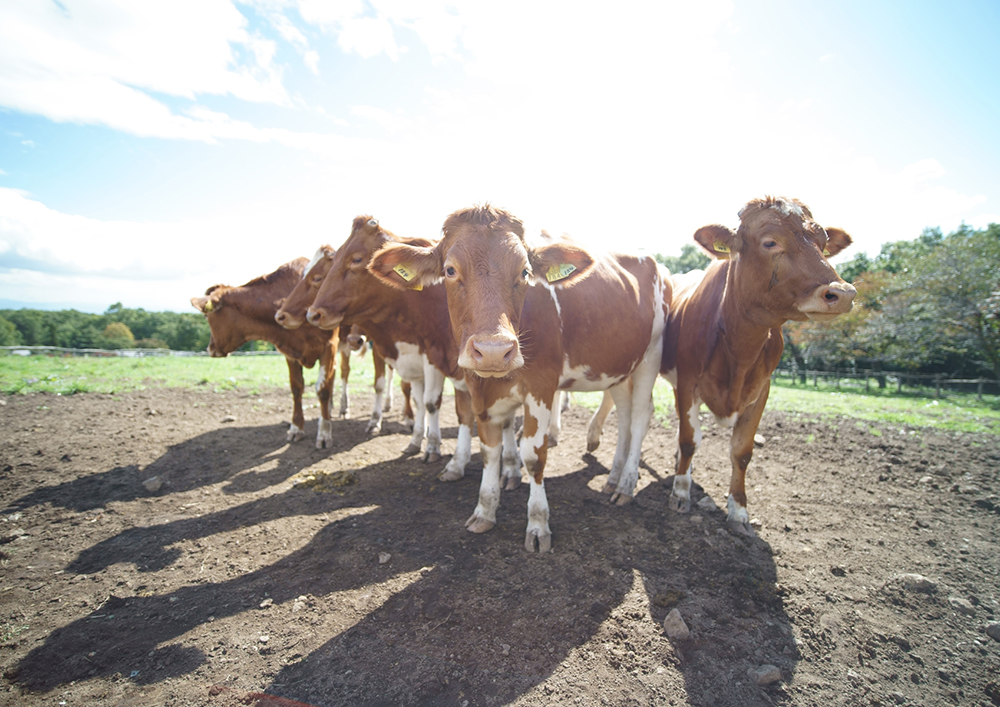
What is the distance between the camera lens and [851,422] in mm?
9469

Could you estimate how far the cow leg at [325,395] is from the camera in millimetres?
7922

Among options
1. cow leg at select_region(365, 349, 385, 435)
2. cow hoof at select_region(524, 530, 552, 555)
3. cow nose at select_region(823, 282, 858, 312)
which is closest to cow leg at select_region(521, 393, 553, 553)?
cow hoof at select_region(524, 530, 552, 555)

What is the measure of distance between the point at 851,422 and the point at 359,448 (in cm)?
948

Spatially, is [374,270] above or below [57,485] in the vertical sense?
above

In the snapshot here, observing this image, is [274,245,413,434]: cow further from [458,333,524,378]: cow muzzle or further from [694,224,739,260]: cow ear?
[694,224,739,260]: cow ear

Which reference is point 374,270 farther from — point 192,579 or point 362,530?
point 192,579

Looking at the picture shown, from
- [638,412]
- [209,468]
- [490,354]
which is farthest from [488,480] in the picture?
[209,468]

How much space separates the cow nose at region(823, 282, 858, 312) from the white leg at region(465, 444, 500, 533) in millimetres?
3238

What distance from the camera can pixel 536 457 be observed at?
4.55m

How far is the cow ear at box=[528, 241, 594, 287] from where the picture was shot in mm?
4430

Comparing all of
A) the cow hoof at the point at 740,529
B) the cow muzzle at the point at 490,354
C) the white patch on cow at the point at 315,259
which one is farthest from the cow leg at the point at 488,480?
the white patch on cow at the point at 315,259

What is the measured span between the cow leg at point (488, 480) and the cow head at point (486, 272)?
3.54 feet

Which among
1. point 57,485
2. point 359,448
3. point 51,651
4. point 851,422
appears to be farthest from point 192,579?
point 851,422

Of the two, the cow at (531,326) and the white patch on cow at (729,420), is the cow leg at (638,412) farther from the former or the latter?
the white patch on cow at (729,420)
